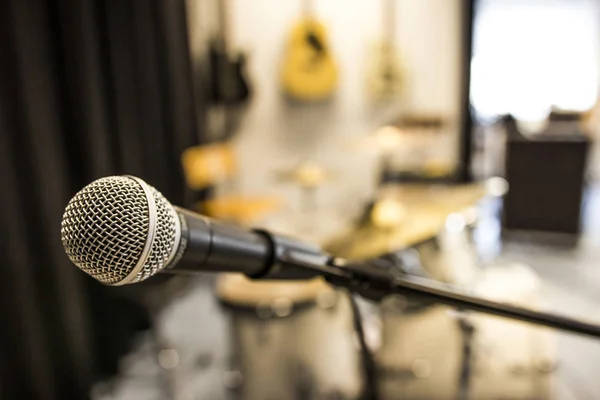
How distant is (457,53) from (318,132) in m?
1.27

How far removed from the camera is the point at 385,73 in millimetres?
4227

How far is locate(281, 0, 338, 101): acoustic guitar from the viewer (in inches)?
162

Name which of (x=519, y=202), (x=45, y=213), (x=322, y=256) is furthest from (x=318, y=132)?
(x=322, y=256)

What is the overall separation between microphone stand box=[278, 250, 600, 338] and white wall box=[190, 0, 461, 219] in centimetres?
350

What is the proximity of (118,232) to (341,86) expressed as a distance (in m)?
4.01

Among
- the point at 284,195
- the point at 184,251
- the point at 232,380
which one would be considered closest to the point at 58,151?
the point at 232,380

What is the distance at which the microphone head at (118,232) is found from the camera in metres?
0.57

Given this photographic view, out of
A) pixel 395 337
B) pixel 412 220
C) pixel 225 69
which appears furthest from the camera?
pixel 225 69

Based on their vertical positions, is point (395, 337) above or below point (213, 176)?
below

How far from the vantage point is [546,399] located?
2.12 meters

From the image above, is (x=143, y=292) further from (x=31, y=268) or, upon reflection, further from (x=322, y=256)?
(x=322, y=256)

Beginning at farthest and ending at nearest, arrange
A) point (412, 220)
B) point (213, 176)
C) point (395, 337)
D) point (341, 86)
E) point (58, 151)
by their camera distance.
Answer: point (341, 86) < point (213, 176) < point (412, 220) < point (395, 337) < point (58, 151)

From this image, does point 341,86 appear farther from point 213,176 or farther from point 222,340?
point 222,340

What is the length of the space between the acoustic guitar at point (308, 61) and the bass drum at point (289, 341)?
225cm
